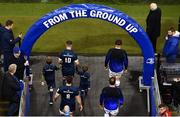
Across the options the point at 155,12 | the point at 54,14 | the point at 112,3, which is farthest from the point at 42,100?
the point at 112,3

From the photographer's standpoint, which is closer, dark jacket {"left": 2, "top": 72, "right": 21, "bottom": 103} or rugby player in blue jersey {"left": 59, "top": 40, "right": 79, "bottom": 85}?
dark jacket {"left": 2, "top": 72, "right": 21, "bottom": 103}

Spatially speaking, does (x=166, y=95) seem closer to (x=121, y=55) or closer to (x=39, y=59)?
(x=121, y=55)

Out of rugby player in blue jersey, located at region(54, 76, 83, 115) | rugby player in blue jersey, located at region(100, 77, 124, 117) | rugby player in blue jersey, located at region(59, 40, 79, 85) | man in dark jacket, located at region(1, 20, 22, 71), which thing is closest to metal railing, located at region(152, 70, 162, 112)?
rugby player in blue jersey, located at region(100, 77, 124, 117)

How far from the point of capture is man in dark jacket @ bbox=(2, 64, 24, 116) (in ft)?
45.2

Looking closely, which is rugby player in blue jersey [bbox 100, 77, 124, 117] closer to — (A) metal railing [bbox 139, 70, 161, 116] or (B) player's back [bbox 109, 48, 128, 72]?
(A) metal railing [bbox 139, 70, 161, 116]

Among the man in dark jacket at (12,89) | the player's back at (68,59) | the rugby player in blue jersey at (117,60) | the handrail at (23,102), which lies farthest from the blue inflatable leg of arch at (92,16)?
the man in dark jacket at (12,89)

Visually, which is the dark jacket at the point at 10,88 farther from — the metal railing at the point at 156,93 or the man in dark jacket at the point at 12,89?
the metal railing at the point at 156,93

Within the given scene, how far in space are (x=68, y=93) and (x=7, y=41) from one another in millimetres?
3567

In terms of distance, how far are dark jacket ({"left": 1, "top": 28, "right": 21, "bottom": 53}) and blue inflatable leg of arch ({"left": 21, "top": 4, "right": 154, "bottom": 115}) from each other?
0.37m

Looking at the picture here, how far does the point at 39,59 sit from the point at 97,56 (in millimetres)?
2155

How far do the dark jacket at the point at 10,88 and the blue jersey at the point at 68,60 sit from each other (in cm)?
197

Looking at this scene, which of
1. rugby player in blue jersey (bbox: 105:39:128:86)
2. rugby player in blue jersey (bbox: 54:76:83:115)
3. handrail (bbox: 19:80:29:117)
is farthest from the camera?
rugby player in blue jersey (bbox: 105:39:128:86)

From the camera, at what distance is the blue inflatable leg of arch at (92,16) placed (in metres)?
15.5

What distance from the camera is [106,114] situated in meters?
14.1
